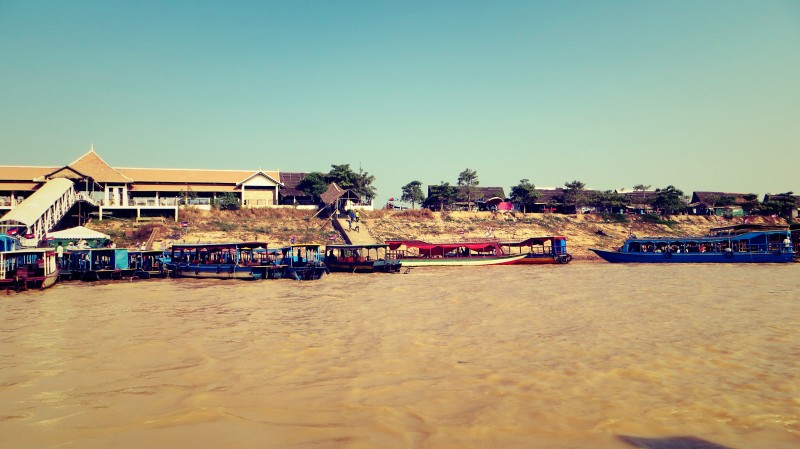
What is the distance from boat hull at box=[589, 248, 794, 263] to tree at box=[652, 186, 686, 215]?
2026 centimetres

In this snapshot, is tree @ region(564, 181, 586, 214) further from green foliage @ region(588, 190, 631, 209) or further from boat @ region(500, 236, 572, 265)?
boat @ region(500, 236, 572, 265)

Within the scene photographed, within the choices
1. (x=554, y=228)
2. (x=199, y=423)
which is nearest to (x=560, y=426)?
(x=199, y=423)

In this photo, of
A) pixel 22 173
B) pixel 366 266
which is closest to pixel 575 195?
pixel 366 266

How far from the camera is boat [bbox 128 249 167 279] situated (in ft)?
80.6

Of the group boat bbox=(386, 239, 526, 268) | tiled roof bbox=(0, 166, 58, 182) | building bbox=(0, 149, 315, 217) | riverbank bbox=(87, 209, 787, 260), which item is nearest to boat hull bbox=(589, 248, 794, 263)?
riverbank bbox=(87, 209, 787, 260)

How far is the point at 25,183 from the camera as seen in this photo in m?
38.3

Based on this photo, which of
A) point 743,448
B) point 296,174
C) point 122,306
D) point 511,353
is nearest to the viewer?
point 743,448

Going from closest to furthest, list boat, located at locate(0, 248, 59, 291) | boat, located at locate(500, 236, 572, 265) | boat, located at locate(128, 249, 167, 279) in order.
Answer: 1. boat, located at locate(0, 248, 59, 291)
2. boat, located at locate(128, 249, 167, 279)
3. boat, located at locate(500, 236, 572, 265)

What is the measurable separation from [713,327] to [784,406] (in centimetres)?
555

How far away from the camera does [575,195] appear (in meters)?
51.2

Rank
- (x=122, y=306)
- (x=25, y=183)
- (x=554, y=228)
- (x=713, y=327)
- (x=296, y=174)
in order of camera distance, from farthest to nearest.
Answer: (x=296, y=174)
(x=554, y=228)
(x=25, y=183)
(x=122, y=306)
(x=713, y=327)

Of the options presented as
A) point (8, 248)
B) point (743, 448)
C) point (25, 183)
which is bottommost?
point (743, 448)

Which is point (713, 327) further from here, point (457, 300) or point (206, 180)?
point (206, 180)

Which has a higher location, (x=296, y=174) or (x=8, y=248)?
(x=296, y=174)
